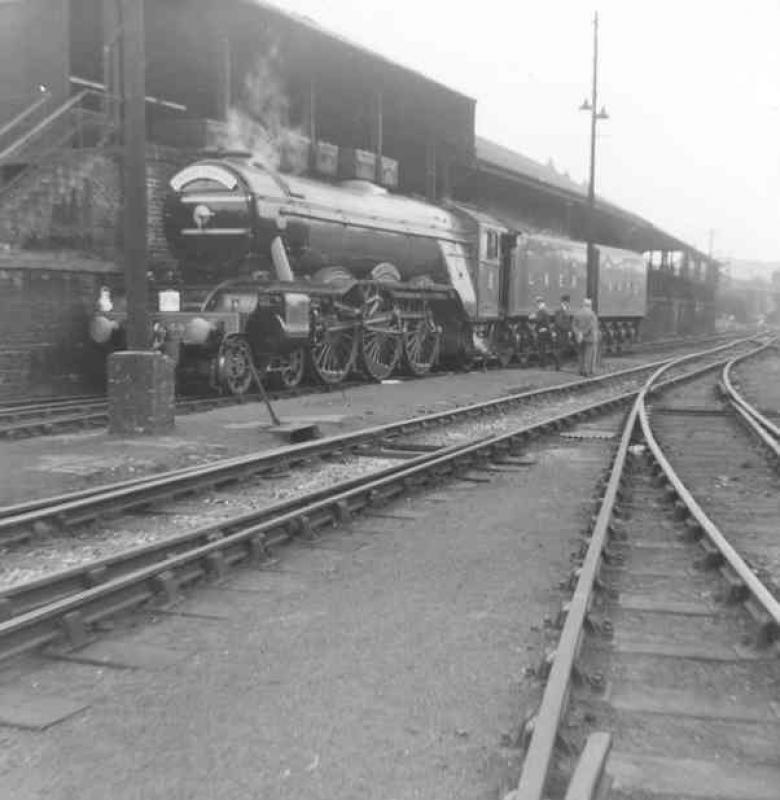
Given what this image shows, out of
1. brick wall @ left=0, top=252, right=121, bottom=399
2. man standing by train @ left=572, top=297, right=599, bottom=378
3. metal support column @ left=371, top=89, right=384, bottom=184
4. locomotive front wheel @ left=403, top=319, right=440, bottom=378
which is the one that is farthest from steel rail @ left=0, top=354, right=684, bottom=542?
man standing by train @ left=572, top=297, right=599, bottom=378

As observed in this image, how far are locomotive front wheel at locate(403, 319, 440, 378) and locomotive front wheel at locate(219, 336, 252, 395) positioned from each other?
4.24 meters

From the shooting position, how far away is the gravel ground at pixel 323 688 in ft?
9.36

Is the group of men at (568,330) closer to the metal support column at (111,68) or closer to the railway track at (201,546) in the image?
the metal support column at (111,68)

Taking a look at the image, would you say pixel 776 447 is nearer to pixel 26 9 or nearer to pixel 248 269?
pixel 248 269

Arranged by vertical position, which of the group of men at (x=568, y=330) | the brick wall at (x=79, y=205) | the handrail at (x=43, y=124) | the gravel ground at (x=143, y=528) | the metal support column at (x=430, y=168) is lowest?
the gravel ground at (x=143, y=528)

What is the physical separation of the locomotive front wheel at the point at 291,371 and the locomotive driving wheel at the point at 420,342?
9.19 ft

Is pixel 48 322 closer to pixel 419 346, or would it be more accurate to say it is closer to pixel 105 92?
pixel 105 92

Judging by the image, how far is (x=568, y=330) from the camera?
Result: 23.0 m

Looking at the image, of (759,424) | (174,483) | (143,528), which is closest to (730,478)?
(759,424)

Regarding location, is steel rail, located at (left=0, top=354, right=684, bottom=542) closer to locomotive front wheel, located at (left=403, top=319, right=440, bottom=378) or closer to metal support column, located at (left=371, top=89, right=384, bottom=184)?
locomotive front wheel, located at (left=403, top=319, right=440, bottom=378)

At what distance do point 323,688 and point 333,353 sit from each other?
12064 mm

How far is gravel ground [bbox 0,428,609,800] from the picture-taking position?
2.85m

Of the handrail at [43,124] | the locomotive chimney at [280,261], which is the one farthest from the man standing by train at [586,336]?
the handrail at [43,124]

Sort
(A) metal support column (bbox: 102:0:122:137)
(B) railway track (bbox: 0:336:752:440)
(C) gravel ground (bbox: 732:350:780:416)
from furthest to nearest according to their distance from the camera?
(C) gravel ground (bbox: 732:350:780:416)
(A) metal support column (bbox: 102:0:122:137)
(B) railway track (bbox: 0:336:752:440)
